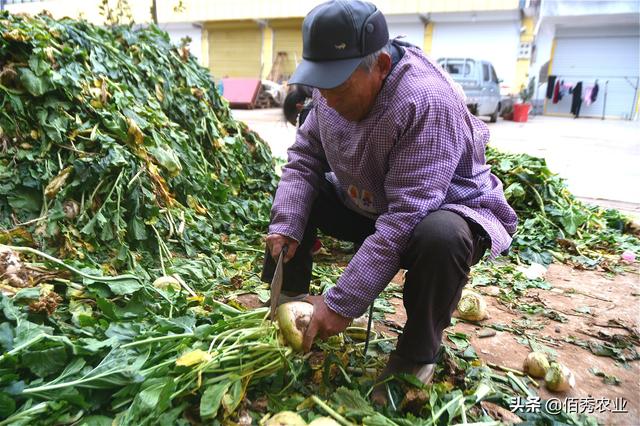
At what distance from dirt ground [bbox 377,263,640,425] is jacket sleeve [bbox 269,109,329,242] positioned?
2.57 ft

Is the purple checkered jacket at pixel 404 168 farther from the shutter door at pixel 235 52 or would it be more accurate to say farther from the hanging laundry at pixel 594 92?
the shutter door at pixel 235 52

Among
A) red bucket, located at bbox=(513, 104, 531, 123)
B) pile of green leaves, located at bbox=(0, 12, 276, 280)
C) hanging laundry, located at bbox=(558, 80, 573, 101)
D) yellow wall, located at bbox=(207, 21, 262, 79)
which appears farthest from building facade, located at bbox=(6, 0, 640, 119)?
pile of green leaves, located at bbox=(0, 12, 276, 280)

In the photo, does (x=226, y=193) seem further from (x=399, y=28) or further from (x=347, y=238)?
(x=399, y=28)

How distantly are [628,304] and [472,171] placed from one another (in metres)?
1.85

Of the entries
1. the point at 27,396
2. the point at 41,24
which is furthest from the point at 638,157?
the point at 27,396

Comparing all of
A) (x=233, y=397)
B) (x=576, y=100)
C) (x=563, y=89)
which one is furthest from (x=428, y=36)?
(x=233, y=397)

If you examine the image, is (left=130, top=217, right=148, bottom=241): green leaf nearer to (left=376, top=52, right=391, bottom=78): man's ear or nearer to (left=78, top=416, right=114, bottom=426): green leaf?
(left=78, top=416, right=114, bottom=426): green leaf

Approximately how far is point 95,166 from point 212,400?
67.9 inches

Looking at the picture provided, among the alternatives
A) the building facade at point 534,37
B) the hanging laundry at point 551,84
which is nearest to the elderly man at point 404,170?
the building facade at point 534,37

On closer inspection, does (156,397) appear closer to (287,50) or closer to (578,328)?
(578,328)

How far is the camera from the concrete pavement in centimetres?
587

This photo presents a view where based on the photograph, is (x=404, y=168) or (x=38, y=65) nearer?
(x=404, y=168)

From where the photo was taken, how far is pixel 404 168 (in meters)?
1.65

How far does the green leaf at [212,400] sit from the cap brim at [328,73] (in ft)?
3.29
